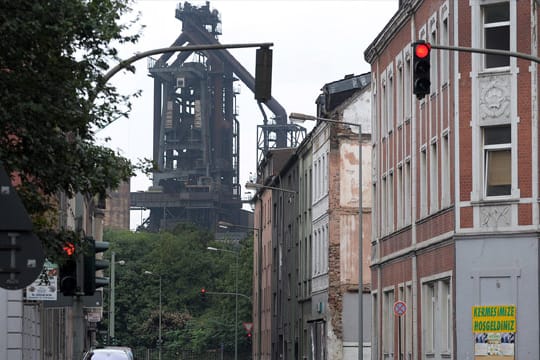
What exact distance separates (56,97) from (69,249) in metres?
2.20

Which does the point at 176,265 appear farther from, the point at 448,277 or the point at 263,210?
the point at 448,277

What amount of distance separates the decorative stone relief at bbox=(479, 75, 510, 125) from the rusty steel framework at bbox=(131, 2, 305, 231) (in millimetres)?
117864

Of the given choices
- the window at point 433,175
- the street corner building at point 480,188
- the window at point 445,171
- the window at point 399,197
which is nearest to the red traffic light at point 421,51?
the street corner building at point 480,188

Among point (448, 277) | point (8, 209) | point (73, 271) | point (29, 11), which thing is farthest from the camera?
point (448, 277)

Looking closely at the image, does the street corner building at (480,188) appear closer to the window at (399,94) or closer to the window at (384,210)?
the window at (399,94)

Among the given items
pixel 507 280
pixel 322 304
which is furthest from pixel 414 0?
pixel 322 304

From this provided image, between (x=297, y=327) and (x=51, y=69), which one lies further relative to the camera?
(x=297, y=327)

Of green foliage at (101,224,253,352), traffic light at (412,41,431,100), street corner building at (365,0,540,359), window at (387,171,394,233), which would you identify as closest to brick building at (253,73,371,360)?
→ window at (387,171,394,233)

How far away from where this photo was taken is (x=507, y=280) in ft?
119

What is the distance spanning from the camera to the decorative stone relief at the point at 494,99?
36.8 meters

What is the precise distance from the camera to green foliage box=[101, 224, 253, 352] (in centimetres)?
13475

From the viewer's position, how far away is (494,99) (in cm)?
3703

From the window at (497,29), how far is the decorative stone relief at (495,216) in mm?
3795

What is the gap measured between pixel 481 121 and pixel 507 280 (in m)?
4.24
